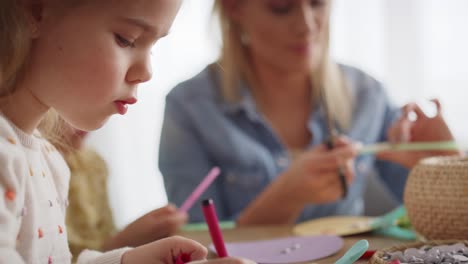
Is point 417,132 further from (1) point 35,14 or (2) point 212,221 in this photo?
(1) point 35,14

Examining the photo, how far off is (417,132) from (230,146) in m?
0.40

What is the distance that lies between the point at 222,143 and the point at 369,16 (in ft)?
3.56

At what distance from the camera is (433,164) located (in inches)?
26.1

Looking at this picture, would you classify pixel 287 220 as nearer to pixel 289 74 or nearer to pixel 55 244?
pixel 289 74

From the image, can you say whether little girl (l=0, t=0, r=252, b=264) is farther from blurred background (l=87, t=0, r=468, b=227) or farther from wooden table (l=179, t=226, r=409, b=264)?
blurred background (l=87, t=0, r=468, b=227)

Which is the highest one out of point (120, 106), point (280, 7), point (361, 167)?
point (280, 7)

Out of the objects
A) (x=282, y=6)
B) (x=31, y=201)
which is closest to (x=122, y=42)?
(x=31, y=201)

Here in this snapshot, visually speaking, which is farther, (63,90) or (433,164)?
(433,164)

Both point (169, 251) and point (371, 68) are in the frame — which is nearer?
point (169, 251)

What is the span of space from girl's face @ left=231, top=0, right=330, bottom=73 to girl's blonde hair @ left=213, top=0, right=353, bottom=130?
0.04 m

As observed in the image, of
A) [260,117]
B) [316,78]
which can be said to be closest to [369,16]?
[316,78]

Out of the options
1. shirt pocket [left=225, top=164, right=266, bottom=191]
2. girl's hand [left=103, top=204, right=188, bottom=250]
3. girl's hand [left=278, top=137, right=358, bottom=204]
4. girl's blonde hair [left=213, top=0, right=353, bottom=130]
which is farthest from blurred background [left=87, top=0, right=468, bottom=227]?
girl's hand [left=103, top=204, right=188, bottom=250]

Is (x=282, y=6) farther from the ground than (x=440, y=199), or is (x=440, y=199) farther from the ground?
(x=282, y=6)

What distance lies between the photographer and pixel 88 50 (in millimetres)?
458
